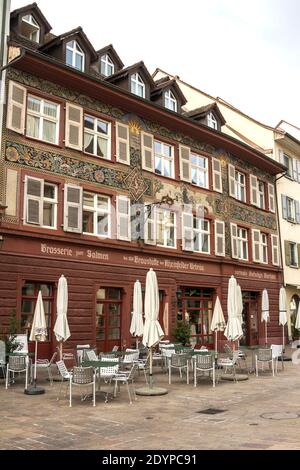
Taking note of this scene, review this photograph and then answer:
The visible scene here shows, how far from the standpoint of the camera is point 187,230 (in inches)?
882

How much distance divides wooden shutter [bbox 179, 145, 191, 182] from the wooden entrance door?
627cm

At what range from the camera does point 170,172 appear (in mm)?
22344

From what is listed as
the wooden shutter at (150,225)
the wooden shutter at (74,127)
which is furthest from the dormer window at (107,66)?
the wooden shutter at (150,225)

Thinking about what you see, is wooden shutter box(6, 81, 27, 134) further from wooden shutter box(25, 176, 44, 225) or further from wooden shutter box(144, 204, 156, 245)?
wooden shutter box(144, 204, 156, 245)

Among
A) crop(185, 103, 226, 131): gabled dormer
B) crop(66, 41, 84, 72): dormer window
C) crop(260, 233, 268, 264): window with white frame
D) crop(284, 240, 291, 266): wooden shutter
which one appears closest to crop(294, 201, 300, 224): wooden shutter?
crop(284, 240, 291, 266): wooden shutter

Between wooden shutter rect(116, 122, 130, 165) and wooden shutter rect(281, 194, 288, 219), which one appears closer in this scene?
wooden shutter rect(116, 122, 130, 165)

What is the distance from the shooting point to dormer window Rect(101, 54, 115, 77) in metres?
20.9

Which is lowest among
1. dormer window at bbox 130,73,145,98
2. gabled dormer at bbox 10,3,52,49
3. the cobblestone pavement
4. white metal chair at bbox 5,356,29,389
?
the cobblestone pavement

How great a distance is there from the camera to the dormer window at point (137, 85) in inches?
829

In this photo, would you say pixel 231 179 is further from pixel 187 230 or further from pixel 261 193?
pixel 187 230

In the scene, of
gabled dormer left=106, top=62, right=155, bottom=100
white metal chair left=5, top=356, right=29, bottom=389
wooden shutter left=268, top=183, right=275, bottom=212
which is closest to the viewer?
white metal chair left=5, top=356, right=29, bottom=389

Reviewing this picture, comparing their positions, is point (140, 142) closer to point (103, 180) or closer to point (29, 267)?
point (103, 180)

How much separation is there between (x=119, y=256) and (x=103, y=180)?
2.92m

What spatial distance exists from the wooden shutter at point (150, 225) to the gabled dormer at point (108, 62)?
19.2 ft
